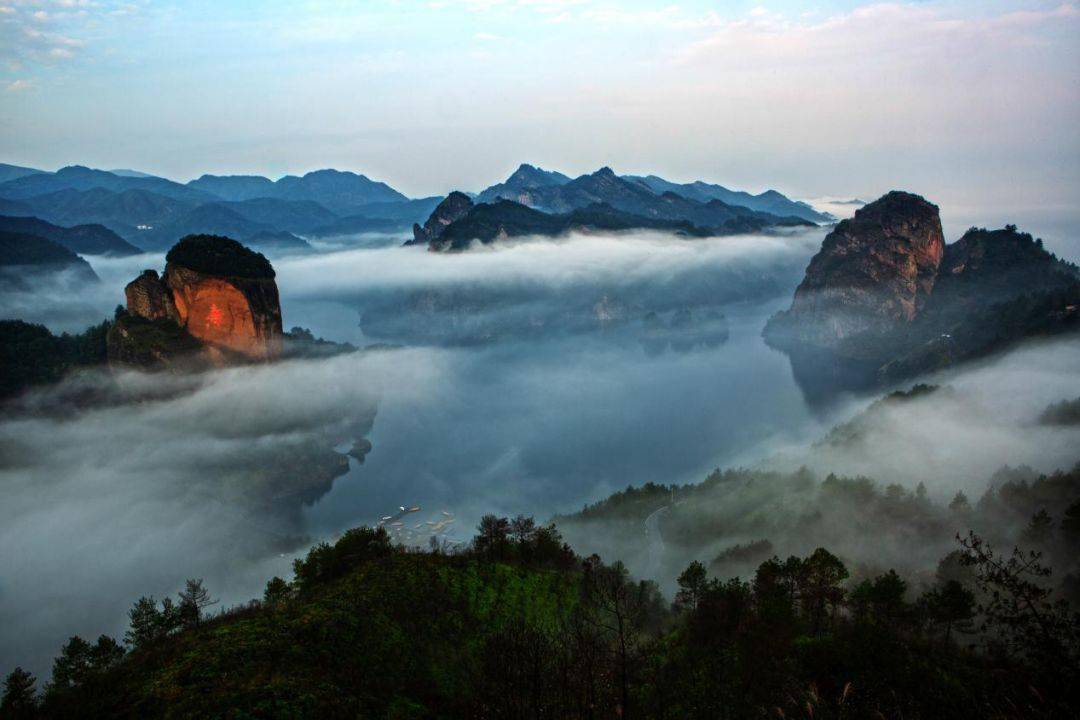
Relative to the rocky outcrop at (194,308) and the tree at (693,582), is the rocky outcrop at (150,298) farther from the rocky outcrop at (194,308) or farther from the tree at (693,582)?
the tree at (693,582)

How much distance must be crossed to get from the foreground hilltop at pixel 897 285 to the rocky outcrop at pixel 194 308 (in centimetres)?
11634

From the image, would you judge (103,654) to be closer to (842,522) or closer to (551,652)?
(551,652)

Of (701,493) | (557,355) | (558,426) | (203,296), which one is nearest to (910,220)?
(557,355)

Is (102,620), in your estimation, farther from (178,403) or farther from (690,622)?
(690,622)

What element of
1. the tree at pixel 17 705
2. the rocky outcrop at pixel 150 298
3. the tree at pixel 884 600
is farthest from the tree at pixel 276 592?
the rocky outcrop at pixel 150 298

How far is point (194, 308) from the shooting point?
281 feet

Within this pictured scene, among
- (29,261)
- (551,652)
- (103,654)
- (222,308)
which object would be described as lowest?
(103,654)

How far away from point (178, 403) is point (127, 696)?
7643 centimetres

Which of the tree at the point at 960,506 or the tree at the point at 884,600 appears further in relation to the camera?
the tree at the point at 960,506

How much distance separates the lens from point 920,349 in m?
134

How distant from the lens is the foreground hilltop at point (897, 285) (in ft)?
504

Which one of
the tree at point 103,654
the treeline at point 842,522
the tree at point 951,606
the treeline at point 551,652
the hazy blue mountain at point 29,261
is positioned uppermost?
the hazy blue mountain at point 29,261

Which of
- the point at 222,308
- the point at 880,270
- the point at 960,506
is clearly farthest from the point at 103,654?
the point at 880,270

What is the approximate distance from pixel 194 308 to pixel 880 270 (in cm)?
15922
